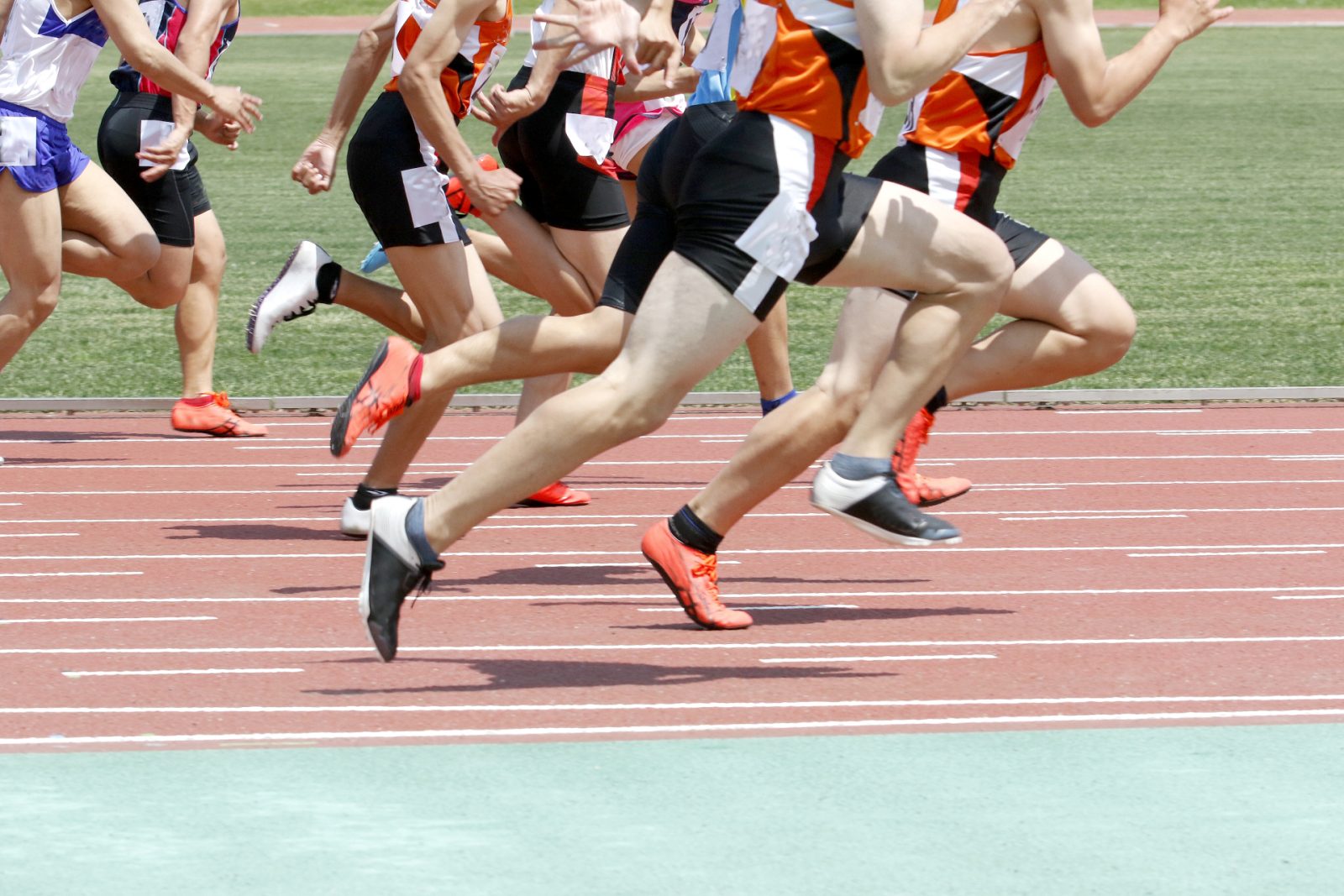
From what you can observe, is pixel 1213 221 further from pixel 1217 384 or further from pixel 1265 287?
pixel 1217 384

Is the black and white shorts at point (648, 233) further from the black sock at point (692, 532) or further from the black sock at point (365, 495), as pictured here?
the black sock at point (365, 495)

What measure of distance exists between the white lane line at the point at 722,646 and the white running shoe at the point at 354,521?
4.75 ft

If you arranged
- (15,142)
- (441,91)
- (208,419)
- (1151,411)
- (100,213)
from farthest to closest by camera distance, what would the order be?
(1151,411)
(208,419)
(100,213)
(15,142)
(441,91)

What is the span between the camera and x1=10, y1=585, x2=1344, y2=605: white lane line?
241 inches

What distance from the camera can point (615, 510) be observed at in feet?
25.0

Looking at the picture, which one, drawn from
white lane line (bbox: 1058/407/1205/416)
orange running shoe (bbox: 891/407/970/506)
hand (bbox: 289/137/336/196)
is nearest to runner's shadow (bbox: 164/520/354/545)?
hand (bbox: 289/137/336/196)

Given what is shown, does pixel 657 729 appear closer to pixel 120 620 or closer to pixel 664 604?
pixel 664 604

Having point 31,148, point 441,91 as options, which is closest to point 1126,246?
point 31,148

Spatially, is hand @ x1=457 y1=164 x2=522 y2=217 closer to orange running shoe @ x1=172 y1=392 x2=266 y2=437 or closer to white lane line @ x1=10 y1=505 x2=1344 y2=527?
white lane line @ x1=10 y1=505 x2=1344 y2=527

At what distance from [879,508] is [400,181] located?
2.20 metres

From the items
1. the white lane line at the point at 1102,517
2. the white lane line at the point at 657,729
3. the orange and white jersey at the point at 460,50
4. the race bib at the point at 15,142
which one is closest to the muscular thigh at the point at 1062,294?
the white lane line at the point at 1102,517

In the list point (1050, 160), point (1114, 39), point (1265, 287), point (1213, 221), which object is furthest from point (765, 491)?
point (1114, 39)

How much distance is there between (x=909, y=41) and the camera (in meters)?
4.94

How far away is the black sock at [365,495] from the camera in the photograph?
22.9 feet
